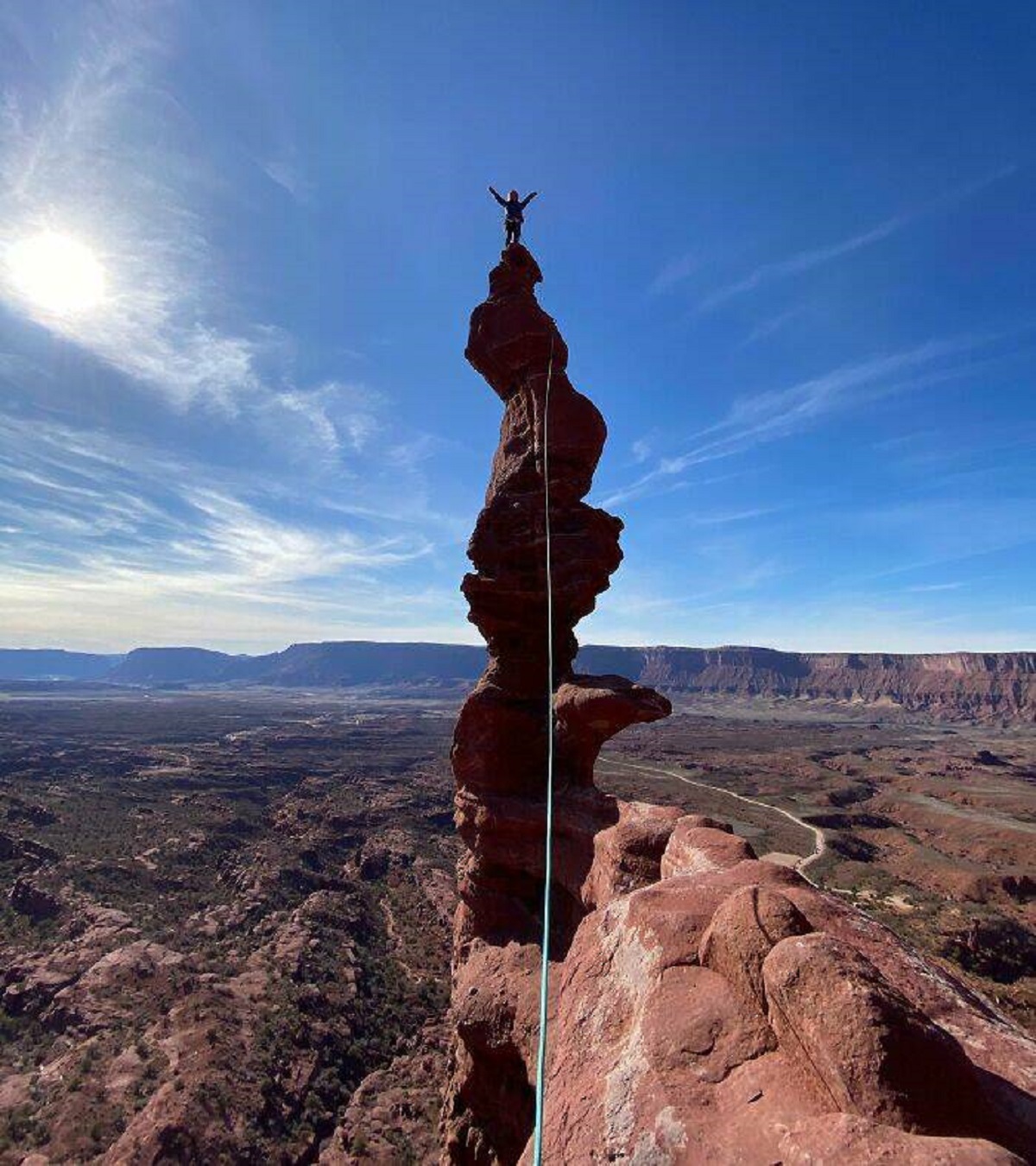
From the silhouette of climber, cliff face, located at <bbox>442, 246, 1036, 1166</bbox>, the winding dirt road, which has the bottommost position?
the winding dirt road

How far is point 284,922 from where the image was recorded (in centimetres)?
3919

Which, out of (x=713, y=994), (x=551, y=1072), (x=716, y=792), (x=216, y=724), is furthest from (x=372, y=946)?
(x=216, y=724)

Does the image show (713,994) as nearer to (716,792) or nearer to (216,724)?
(716,792)

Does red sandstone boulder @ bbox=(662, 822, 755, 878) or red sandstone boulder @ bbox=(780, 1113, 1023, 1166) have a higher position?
red sandstone boulder @ bbox=(662, 822, 755, 878)

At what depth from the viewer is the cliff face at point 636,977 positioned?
4.88 m

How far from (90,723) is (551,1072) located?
186 m

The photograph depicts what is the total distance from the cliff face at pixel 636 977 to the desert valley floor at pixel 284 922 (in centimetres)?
1318

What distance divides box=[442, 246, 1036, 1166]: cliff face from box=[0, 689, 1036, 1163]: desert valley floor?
43.2 feet

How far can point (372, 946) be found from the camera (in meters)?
37.3

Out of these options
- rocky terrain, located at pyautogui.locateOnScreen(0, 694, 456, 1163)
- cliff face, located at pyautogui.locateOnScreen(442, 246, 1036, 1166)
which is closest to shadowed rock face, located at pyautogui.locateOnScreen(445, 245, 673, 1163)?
cliff face, located at pyautogui.locateOnScreen(442, 246, 1036, 1166)

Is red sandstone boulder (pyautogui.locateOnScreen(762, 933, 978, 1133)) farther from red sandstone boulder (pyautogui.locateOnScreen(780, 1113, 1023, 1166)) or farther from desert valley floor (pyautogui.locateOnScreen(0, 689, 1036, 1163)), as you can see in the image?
desert valley floor (pyautogui.locateOnScreen(0, 689, 1036, 1163))

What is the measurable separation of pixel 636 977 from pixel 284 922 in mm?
39335

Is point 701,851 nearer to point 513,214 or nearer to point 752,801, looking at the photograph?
point 513,214

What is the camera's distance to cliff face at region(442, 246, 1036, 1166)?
16.0 feet
